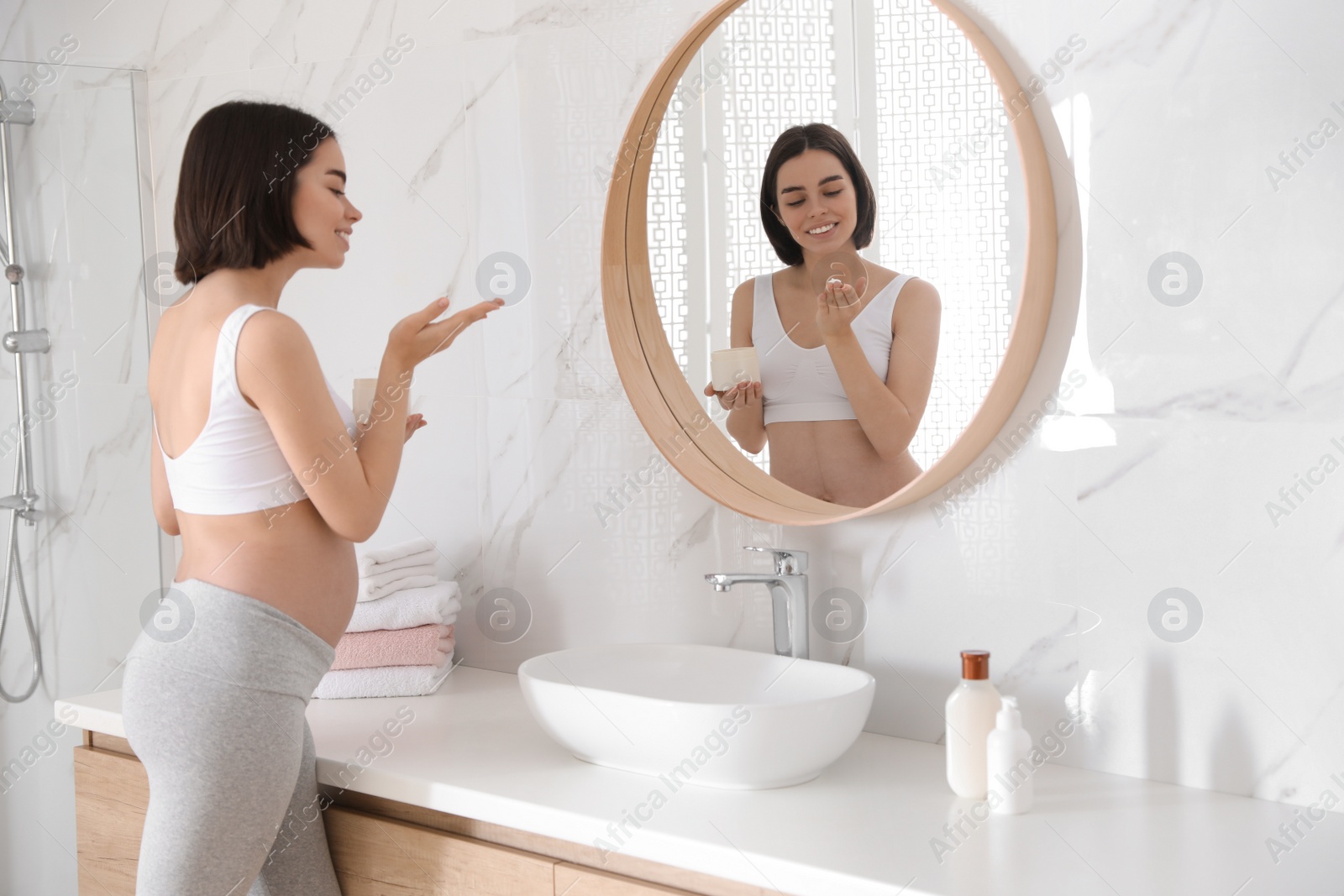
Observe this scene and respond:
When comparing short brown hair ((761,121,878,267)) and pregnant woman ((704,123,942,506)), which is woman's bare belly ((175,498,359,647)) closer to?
pregnant woman ((704,123,942,506))

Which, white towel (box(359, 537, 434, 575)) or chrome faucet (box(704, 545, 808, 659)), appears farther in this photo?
white towel (box(359, 537, 434, 575))

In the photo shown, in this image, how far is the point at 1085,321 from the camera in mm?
1343

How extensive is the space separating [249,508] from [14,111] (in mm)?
1383

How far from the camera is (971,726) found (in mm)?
1276

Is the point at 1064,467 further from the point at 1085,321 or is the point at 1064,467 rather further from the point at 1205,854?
the point at 1205,854

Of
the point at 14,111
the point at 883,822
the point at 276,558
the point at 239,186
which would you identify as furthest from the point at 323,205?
the point at 14,111

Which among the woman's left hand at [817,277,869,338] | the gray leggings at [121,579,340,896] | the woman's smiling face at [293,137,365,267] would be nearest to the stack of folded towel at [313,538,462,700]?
the gray leggings at [121,579,340,896]

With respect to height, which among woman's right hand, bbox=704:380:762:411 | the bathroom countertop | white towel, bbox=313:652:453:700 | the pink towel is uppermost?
woman's right hand, bbox=704:380:762:411

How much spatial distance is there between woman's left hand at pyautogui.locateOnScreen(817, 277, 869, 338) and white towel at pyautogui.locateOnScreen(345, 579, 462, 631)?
2.43 ft

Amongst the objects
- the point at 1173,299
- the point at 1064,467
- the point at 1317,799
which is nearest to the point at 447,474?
the point at 1064,467

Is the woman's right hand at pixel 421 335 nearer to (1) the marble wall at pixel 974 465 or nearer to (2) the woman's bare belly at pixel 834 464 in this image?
(1) the marble wall at pixel 974 465

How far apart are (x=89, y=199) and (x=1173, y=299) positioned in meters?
1.99

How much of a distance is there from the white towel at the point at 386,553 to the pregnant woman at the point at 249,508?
1.16 ft

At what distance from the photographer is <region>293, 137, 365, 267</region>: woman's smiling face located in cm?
140
